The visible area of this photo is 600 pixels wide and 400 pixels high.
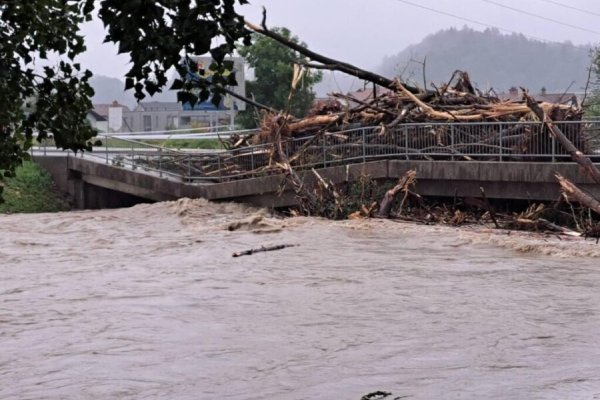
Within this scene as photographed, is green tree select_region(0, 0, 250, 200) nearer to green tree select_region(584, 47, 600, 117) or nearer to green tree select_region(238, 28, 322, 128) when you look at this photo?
green tree select_region(584, 47, 600, 117)

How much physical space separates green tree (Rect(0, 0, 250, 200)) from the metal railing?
57.8 feet

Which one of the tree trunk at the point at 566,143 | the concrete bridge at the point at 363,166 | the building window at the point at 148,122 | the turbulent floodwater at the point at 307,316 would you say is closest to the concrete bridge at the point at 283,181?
the concrete bridge at the point at 363,166

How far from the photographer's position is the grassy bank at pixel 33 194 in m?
33.3

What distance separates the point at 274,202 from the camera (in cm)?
2759

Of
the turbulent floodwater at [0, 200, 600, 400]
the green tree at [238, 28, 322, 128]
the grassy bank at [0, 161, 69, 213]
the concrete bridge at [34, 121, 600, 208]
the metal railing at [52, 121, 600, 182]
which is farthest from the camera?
the green tree at [238, 28, 322, 128]

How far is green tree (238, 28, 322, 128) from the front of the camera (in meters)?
53.0

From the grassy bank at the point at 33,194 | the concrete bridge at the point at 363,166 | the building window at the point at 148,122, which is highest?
the building window at the point at 148,122

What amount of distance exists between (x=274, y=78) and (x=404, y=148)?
101ft

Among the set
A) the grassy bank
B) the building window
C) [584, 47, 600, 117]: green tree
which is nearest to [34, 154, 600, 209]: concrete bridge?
the grassy bank

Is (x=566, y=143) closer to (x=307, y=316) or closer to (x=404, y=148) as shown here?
(x=404, y=148)

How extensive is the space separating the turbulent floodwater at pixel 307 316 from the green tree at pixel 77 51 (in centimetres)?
433

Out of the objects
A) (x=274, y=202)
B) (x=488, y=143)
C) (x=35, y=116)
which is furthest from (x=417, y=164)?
(x=35, y=116)

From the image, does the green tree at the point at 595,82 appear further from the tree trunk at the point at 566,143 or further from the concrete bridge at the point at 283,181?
the tree trunk at the point at 566,143

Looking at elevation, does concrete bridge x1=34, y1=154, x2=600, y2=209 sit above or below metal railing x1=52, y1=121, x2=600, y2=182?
below
